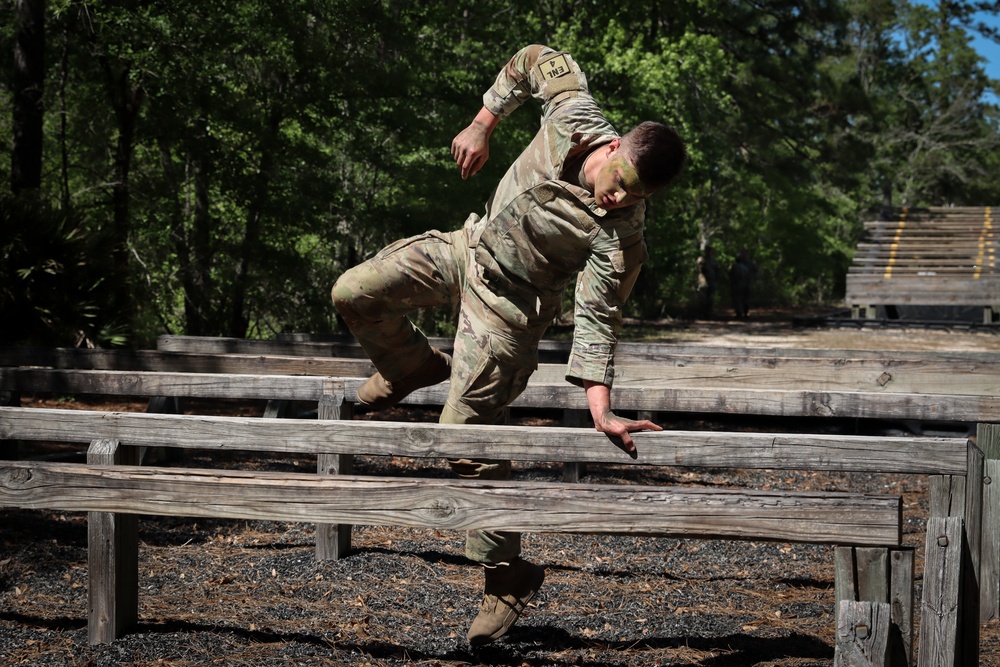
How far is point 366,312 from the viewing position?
4184mm

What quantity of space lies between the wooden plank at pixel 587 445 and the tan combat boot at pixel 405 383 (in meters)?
0.52

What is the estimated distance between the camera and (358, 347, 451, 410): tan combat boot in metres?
4.45

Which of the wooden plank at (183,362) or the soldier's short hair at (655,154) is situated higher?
the soldier's short hair at (655,154)

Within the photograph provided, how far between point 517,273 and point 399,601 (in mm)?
2013

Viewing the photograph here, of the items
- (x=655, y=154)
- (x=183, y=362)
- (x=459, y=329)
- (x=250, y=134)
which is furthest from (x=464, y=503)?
(x=250, y=134)

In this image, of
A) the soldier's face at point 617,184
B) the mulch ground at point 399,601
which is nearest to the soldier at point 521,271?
the soldier's face at point 617,184

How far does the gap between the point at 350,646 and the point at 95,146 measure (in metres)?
14.5

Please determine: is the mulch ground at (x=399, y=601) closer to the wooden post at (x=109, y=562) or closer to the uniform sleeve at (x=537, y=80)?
the wooden post at (x=109, y=562)

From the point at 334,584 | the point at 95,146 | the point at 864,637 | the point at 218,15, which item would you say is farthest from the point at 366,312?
the point at 95,146

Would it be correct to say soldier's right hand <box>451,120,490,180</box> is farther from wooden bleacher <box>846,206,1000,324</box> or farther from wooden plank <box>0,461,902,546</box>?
wooden bleacher <box>846,206,1000,324</box>

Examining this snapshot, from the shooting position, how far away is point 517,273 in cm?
399

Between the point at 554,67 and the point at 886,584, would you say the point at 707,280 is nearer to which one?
the point at 554,67

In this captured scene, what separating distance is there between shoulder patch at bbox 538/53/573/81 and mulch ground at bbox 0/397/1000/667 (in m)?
2.45

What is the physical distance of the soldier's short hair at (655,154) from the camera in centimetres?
357
